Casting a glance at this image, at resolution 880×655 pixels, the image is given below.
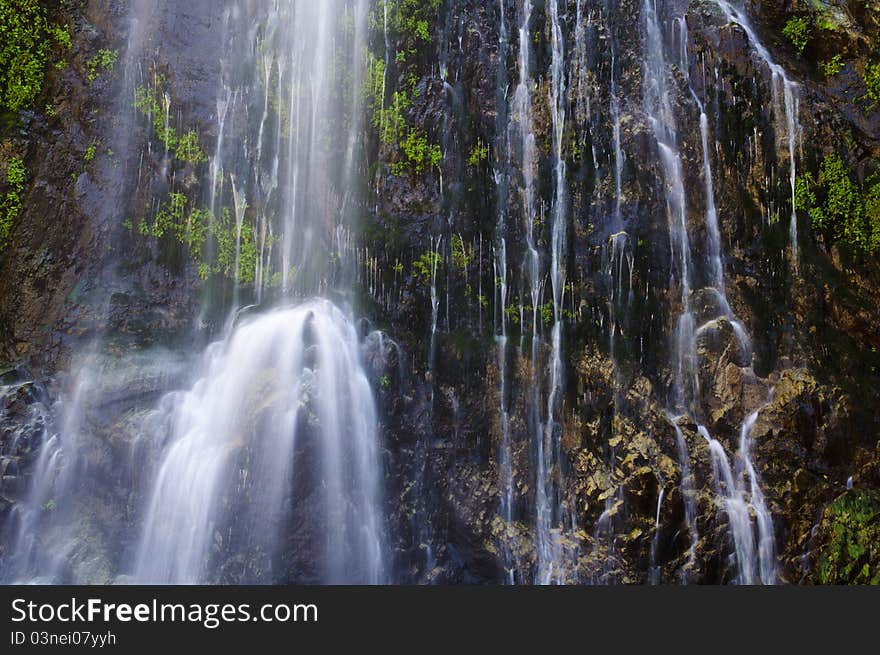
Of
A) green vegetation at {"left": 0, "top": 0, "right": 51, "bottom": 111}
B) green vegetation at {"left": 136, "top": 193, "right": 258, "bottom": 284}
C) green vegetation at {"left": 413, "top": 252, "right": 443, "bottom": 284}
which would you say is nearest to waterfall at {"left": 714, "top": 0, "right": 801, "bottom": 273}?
green vegetation at {"left": 413, "top": 252, "right": 443, "bottom": 284}

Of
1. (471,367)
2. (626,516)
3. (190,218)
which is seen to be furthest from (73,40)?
(626,516)

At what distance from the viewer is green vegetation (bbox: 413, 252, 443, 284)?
11414 millimetres

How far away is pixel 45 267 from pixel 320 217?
14.9ft

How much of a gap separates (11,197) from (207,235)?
310 centimetres

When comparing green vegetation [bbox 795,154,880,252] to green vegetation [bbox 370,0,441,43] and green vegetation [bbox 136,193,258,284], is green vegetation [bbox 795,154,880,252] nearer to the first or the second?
green vegetation [bbox 370,0,441,43]

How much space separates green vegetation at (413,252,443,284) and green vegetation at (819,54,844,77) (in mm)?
6621

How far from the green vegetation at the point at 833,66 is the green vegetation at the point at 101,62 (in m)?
11.9

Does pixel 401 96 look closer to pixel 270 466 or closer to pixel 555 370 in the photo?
pixel 555 370

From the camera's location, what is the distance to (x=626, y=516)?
9.63 metres

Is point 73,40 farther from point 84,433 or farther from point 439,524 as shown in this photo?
point 439,524

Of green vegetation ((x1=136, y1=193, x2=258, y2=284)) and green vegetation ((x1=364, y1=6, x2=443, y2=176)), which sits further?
green vegetation ((x1=136, y1=193, x2=258, y2=284))

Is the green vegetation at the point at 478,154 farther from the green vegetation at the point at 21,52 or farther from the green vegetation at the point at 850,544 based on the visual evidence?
the green vegetation at the point at 21,52

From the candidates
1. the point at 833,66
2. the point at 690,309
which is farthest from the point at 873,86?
the point at 690,309

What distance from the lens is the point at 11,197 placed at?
1148cm
